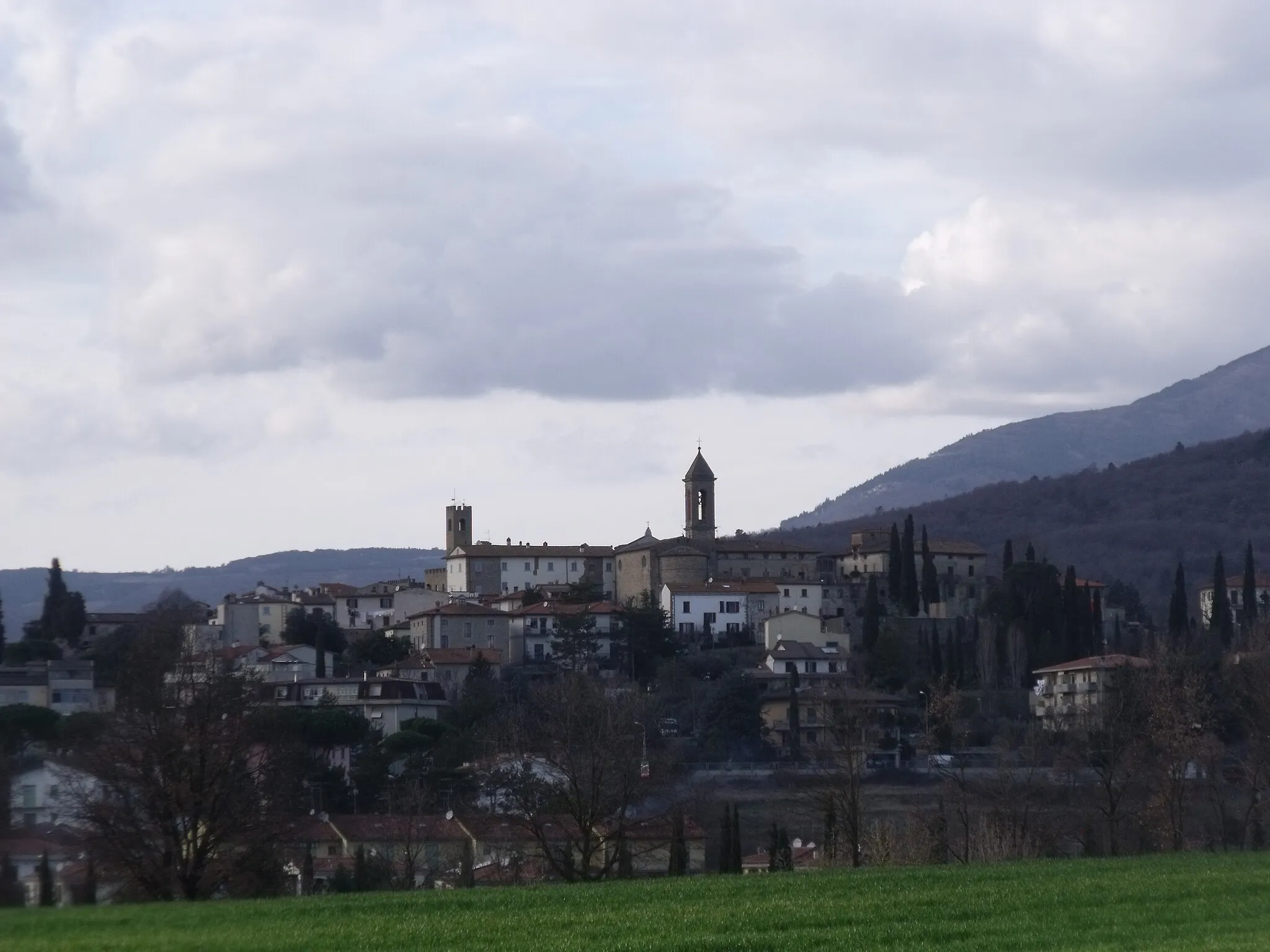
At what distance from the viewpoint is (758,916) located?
20062 millimetres

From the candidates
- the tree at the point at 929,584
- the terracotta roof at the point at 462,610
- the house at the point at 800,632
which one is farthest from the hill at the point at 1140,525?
the terracotta roof at the point at 462,610

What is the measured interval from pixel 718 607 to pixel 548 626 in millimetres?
8646

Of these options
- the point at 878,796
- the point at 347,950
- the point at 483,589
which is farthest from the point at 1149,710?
the point at 483,589

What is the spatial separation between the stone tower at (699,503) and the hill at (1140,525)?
37.6m

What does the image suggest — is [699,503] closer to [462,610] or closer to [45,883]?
[462,610]

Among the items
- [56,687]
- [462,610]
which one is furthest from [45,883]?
[462,610]

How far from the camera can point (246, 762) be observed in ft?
119

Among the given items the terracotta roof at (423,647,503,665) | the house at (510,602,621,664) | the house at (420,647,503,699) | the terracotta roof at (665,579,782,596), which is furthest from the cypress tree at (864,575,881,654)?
the terracotta roof at (423,647,503,665)

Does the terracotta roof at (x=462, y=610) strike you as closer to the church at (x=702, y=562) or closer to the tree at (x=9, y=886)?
the church at (x=702, y=562)

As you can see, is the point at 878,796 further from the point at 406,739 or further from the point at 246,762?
the point at 246,762

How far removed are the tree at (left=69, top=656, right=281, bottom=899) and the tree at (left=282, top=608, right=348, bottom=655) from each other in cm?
5391

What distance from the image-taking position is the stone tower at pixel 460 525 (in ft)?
393

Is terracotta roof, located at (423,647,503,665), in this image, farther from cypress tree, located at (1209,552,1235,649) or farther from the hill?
the hill

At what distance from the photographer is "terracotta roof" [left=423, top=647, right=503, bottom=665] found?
85.1 metres
